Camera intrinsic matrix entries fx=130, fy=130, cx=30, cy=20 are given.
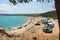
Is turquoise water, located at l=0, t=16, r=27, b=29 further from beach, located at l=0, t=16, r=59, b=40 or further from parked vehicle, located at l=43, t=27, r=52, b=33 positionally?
parked vehicle, located at l=43, t=27, r=52, b=33

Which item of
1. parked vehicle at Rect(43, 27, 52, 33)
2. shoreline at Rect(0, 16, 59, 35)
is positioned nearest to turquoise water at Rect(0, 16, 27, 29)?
shoreline at Rect(0, 16, 59, 35)

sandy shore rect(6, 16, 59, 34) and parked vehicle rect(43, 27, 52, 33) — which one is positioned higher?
sandy shore rect(6, 16, 59, 34)

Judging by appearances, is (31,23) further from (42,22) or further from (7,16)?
(7,16)

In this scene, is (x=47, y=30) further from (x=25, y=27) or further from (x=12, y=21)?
(x=12, y=21)

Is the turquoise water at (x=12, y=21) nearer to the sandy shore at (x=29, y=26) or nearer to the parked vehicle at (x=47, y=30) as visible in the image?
the sandy shore at (x=29, y=26)

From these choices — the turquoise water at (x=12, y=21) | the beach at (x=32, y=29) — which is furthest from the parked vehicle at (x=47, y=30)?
the turquoise water at (x=12, y=21)

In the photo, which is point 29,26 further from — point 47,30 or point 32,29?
point 47,30

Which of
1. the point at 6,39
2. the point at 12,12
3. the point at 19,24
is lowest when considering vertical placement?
the point at 6,39

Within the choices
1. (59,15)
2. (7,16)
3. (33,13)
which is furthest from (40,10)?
(7,16)

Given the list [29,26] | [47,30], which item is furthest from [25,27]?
[47,30]

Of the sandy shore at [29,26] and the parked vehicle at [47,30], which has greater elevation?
the sandy shore at [29,26]

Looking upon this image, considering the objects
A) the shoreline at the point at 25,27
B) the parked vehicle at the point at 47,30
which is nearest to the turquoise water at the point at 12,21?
the shoreline at the point at 25,27
